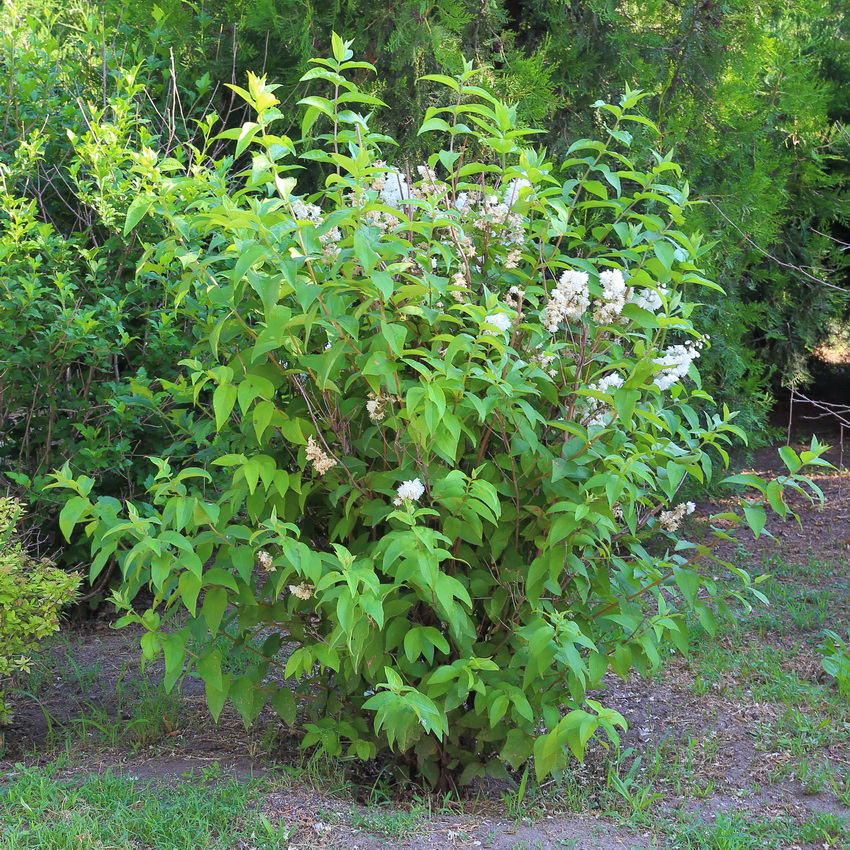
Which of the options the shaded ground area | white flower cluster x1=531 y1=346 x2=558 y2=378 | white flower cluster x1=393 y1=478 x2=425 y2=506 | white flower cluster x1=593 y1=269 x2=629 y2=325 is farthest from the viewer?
the shaded ground area

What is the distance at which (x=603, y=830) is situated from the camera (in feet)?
9.45

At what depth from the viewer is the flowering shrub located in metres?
3.15

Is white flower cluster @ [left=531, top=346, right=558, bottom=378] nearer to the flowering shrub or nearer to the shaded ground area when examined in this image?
the shaded ground area

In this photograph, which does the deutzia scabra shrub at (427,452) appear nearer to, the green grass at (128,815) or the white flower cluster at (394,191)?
the white flower cluster at (394,191)

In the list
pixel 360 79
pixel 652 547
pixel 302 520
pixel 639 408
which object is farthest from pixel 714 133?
pixel 302 520

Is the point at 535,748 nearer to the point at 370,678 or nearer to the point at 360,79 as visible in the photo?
the point at 370,678

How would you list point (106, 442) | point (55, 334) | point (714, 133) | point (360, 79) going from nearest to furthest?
point (55, 334), point (106, 442), point (360, 79), point (714, 133)

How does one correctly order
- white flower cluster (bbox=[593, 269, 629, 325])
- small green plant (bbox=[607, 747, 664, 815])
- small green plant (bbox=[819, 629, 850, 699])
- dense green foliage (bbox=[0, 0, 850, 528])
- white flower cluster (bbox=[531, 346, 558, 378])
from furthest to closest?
dense green foliage (bbox=[0, 0, 850, 528]) < small green plant (bbox=[819, 629, 850, 699]) < small green plant (bbox=[607, 747, 664, 815]) < white flower cluster (bbox=[531, 346, 558, 378]) < white flower cluster (bbox=[593, 269, 629, 325])

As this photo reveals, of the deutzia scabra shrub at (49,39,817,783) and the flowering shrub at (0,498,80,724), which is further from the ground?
the deutzia scabra shrub at (49,39,817,783)

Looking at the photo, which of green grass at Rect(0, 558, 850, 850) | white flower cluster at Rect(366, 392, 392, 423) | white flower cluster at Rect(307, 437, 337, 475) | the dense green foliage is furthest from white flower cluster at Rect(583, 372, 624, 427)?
the dense green foliage

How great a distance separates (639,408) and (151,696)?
2394 millimetres

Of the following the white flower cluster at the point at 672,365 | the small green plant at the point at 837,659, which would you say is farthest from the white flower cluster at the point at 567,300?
the small green plant at the point at 837,659

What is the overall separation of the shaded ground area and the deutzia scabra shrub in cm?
22

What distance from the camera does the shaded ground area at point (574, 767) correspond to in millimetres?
2803
